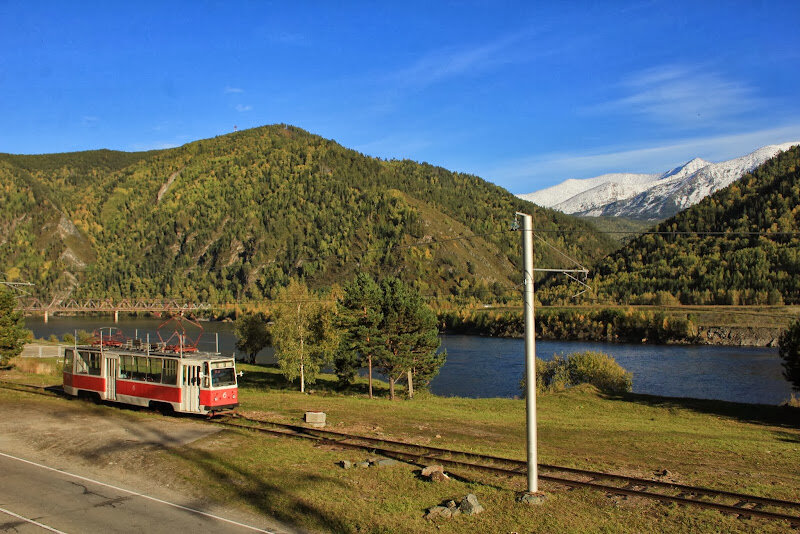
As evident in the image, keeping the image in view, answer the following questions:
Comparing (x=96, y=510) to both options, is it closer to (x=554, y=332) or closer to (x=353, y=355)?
(x=353, y=355)

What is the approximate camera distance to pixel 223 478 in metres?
16.8

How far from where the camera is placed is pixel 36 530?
13109mm

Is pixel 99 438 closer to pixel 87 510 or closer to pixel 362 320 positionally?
pixel 87 510

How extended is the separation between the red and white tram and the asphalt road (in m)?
8.81

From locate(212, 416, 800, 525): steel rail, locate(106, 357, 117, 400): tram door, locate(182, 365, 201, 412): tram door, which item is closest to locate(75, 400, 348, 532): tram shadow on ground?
locate(182, 365, 201, 412): tram door

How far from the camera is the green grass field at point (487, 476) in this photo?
1344 cm

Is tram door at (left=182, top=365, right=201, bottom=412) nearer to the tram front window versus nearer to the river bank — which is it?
the tram front window

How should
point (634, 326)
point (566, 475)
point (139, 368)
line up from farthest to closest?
point (634, 326)
point (139, 368)
point (566, 475)

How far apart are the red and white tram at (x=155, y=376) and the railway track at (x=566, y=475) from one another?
205 cm

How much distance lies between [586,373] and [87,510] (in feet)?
180

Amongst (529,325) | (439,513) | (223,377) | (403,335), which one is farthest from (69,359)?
(529,325)

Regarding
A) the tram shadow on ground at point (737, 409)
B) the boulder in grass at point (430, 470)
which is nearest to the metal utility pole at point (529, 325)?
the boulder in grass at point (430, 470)

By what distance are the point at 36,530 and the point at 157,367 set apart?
14.7m

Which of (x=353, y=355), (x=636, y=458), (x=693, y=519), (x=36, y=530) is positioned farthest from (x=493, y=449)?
(x=353, y=355)
